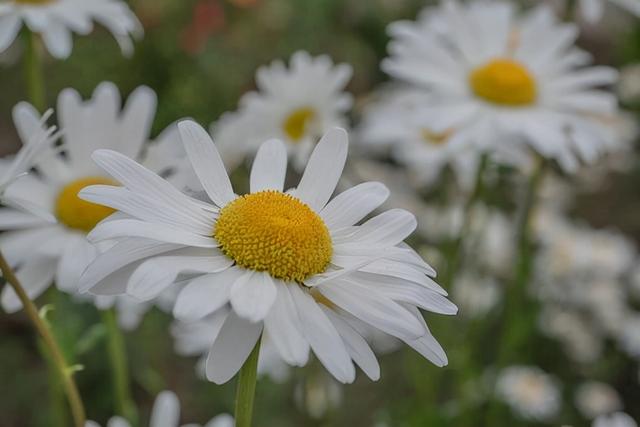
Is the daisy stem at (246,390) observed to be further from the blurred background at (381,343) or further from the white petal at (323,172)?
the blurred background at (381,343)

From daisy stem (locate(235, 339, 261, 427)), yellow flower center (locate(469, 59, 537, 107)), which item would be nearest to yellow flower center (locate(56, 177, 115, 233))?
daisy stem (locate(235, 339, 261, 427))

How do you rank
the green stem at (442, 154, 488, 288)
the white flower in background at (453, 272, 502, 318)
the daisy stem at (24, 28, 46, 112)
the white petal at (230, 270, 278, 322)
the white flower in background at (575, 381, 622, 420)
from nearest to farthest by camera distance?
the white petal at (230, 270, 278, 322), the daisy stem at (24, 28, 46, 112), the green stem at (442, 154, 488, 288), the white flower in background at (453, 272, 502, 318), the white flower in background at (575, 381, 622, 420)

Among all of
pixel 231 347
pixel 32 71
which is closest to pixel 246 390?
pixel 231 347

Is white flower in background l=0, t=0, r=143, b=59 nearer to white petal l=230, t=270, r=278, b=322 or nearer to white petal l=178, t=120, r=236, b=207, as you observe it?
white petal l=178, t=120, r=236, b=207

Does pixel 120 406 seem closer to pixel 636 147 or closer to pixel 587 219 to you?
pixel 587 219

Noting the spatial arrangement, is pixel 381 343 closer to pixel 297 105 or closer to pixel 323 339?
pixel 297 105

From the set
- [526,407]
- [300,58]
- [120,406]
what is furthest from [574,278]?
[120,406]
